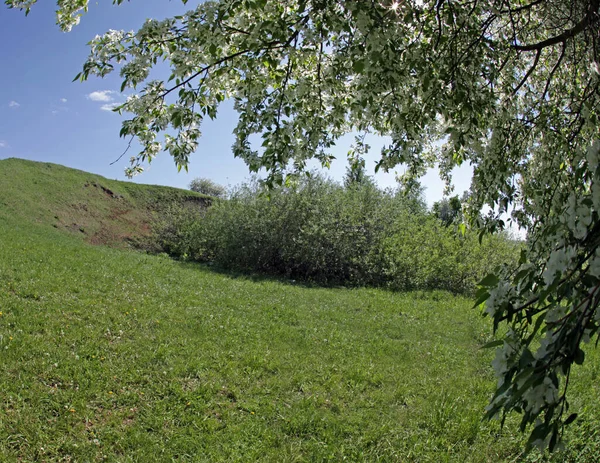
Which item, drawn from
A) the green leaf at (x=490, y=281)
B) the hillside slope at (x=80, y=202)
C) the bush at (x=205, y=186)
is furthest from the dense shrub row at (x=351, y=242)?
the bush at (x=205, y=186)

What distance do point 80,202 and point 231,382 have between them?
66.2 feet

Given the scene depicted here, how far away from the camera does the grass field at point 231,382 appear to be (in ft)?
12.4

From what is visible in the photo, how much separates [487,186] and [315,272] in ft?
34.5

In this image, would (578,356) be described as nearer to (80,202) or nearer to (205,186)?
(80,202)

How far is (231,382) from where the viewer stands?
16.1ft

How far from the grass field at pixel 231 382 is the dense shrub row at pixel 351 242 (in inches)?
200

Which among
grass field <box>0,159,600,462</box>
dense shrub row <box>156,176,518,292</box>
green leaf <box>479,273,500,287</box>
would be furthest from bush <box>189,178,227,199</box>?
green leaf <box>479,273,500,287</box>

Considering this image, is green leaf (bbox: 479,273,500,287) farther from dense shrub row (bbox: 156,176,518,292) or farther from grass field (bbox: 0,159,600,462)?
dense shrub row (bbox: 156,176,518,292)

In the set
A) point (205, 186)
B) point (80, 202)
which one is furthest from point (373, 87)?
point (205, 186)

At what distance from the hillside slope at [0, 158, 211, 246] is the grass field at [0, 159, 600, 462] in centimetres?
1215

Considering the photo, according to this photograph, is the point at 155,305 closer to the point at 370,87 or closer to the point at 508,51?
the point at 370,87

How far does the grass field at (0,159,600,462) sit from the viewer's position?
3.79 metres

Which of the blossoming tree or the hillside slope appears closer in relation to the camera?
the blossoming tree

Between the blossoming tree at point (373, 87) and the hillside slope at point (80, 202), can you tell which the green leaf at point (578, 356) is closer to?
the blossoming tree at point (373, 87)
